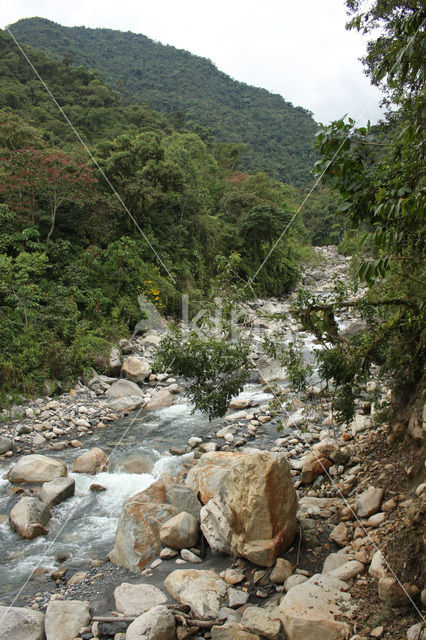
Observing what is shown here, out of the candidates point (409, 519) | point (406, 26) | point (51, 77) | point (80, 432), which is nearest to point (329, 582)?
point (409, 519)

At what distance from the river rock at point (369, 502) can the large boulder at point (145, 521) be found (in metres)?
1.62

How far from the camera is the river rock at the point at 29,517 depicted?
15.4 ft

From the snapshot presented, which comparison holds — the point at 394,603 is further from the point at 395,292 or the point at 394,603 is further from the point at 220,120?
the point at 220,120

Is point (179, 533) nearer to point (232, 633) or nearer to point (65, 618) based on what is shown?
point (65, 618)

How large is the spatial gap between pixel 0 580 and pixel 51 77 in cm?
3201

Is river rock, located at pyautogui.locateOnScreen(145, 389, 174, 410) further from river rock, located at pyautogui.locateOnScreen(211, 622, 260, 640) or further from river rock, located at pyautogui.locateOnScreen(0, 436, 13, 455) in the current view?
river rock, located at pyautogui.locateOnScreen(211, 622, 260, 640)

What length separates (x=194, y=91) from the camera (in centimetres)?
5844

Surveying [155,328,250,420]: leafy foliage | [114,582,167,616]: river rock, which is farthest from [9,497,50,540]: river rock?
[155,328,250,420]: leafy foliage

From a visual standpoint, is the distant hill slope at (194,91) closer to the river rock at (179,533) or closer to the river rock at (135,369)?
the river rock at (135,369)

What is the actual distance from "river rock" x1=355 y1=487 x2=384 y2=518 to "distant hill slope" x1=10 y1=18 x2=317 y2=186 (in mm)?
35296

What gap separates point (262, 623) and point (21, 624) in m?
1.87

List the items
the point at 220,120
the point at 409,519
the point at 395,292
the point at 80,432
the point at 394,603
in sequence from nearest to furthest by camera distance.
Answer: the point at 394,603 → the point at 409,519 → the point at 395,292 → the point at 80,432 → the point at 220,120

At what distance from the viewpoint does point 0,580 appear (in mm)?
4086

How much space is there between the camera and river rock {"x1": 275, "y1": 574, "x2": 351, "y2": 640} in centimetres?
286
